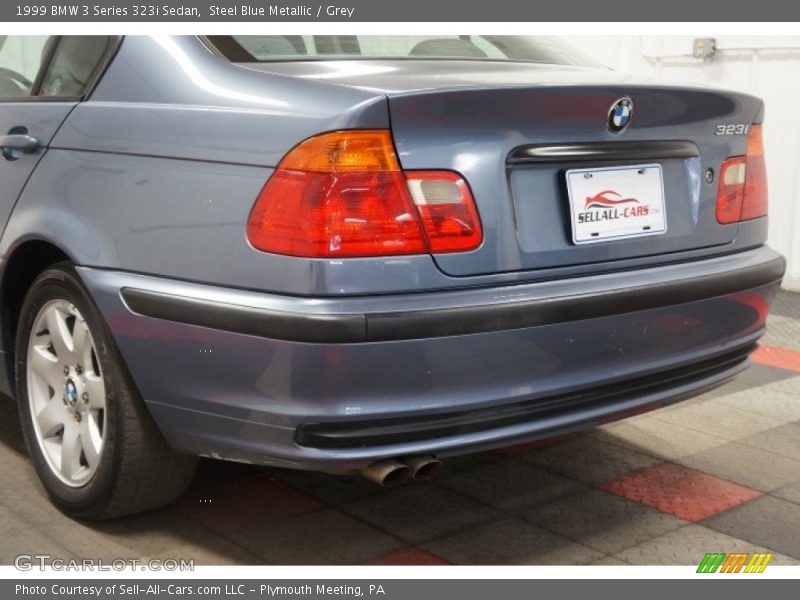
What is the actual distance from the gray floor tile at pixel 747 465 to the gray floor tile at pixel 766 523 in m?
0.13

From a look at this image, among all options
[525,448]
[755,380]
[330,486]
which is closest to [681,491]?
[525,448]

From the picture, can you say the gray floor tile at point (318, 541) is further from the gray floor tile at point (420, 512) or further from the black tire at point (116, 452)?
the black tire at point (116, 452)

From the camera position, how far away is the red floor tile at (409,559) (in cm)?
264

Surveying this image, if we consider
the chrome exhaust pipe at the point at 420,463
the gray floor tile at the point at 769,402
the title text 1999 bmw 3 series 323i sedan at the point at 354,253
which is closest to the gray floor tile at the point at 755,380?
the gray floor tile at the point at 769,402

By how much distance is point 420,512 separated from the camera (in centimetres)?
294

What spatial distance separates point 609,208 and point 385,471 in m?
0.83

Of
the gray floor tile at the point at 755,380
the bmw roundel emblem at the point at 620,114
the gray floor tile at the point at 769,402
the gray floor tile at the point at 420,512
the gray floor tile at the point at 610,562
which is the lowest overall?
the gray floor tile at the point at 755,380

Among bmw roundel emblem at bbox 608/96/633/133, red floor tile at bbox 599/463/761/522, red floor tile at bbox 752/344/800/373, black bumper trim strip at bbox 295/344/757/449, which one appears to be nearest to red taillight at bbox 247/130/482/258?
black bumper trim strip at bbox 295/344/757/449

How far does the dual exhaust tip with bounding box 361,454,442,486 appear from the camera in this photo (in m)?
2.29

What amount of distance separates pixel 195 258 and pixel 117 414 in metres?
0.50

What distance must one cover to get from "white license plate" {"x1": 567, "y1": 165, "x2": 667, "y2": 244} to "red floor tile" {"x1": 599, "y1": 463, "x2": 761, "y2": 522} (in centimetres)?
84

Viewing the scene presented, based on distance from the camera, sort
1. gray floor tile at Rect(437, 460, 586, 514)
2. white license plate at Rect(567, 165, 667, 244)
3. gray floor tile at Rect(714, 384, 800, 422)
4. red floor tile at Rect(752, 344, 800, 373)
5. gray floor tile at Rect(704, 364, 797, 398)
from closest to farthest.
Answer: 1. white license plate at Rect(567, 165, 667, 244)
2. gray floor tile at Rect(437, 460, 586, 514)
3. gray floor tile at Rect(714, 384, 800, 422)
4. gray floor tile at Rect(704, 364, 797, 398)
5. red floor tile at Rect(752, 344, 800, 373)

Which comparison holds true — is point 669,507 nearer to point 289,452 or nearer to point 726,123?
point 726,123

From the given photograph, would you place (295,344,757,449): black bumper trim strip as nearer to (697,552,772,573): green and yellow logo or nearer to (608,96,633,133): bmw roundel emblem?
(697,552,772,573): green and yellow logo
